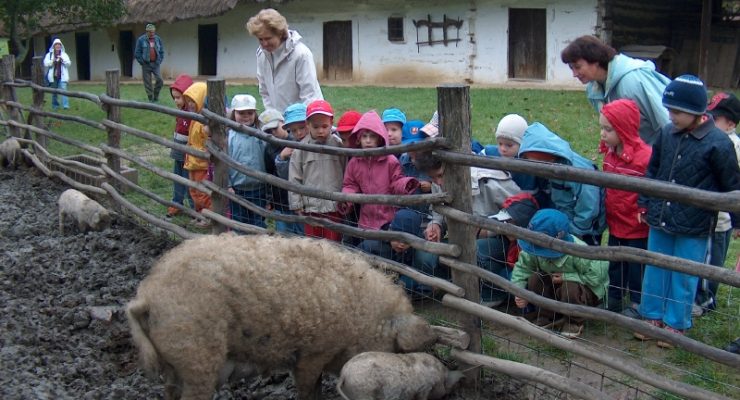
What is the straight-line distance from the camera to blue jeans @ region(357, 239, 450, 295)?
5247 mm

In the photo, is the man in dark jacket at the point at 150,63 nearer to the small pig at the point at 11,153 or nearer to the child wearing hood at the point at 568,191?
the small pig at the point at 11,153

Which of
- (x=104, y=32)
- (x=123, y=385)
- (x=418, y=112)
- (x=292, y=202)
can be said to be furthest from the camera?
(x=104, y=32)

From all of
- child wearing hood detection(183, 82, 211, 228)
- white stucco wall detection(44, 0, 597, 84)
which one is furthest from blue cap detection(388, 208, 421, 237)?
white stucco wall detection(44, 0, 597, 84)

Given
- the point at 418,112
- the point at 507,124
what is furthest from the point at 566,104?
the point at 507,124

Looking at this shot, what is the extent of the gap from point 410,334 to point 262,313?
0.78 metres

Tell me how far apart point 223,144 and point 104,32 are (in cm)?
2538

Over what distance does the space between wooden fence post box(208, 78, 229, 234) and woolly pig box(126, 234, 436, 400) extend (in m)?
2.29

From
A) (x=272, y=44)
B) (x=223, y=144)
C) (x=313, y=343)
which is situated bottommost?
(x=313, y=343)

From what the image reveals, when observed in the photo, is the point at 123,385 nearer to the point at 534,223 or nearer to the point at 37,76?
the point at 534,223

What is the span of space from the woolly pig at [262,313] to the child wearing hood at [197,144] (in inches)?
123

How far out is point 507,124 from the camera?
5.27 metres

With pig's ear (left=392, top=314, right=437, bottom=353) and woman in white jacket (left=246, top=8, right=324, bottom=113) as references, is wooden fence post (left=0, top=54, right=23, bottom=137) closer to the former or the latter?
woman in white jacket (left=246, top=8, right=324, bottom=113)

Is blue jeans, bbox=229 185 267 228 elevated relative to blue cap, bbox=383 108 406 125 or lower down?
lower down

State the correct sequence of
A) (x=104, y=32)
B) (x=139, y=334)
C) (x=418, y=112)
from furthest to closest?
(x=104, y=32) < (x=418, y=112) < (x=139, y=334)
